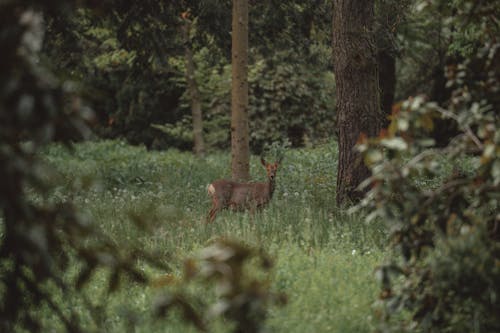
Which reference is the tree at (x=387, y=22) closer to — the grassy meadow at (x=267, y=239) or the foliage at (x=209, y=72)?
the foliage at (x=209, y=72)

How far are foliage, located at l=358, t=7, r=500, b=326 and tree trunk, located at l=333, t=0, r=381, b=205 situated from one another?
4.93 m

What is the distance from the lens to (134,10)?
1187 centimetres

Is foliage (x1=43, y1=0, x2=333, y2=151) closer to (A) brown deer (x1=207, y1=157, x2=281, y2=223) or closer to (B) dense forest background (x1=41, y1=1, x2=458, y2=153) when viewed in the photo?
(B) dense forest background (x1=41, y1=1, x2=458, y2=153)

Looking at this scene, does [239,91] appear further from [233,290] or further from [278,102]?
[278,102]

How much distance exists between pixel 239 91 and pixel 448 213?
848 centimetres

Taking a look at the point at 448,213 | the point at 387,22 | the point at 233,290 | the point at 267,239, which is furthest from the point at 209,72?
the point at 233,290

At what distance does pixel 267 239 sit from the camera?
26.4 feet

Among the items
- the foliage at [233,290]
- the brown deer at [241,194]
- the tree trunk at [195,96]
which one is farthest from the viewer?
the tree trunk at [195,96]

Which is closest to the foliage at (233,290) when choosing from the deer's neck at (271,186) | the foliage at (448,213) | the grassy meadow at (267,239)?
the grassy meadow at (267,239)

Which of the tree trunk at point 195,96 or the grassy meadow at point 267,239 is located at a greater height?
the tree trunk at point 195,96

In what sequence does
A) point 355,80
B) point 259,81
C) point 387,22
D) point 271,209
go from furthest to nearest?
point 259,81 → point 387,22 → point 355,80 → point 271,209

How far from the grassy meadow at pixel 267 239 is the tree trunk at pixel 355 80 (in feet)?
2.46

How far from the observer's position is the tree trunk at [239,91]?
41.4 ft

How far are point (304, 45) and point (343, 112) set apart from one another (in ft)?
21.1
